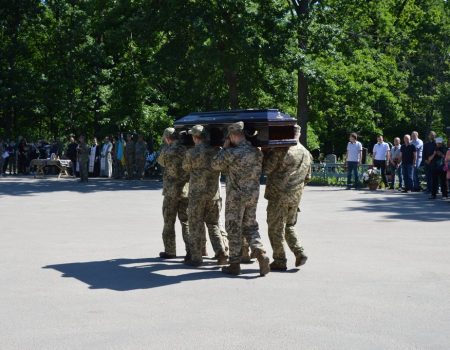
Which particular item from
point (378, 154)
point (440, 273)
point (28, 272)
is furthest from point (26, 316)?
point (378, 154)

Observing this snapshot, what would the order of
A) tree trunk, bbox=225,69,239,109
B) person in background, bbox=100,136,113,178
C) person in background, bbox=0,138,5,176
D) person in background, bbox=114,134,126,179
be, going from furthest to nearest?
person in background, bbox=0,138,5,176 < person in background, bbox=100,136,113,178 < person in background, bbox=114,134,126,179 < tree trunk, bbox=225,69,239,109

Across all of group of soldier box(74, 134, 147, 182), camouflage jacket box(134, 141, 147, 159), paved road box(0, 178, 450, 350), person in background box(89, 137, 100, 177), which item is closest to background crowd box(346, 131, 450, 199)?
paved road box(0, 178, 450, 350)

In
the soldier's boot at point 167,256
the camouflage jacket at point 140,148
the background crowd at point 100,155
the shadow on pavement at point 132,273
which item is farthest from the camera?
the background crowd at point 100,155

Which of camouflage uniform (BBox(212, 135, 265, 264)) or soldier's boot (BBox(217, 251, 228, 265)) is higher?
camouflage uniform (BBox(212, 135, 265, 264))

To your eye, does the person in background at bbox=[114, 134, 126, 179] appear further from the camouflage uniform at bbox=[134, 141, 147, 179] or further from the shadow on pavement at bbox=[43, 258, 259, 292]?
the shadow on pavement at bbox=[43, 258, 259, 292]

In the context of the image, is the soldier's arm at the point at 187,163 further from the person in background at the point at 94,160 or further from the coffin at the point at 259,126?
the person in background at the point at 94,160

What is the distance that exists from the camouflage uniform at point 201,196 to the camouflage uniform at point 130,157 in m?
23.4

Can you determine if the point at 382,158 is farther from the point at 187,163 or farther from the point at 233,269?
the point at 233,269

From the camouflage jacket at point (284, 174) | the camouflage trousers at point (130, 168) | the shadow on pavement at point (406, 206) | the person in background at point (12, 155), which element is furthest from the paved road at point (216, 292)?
the person in background at point (12, 155)

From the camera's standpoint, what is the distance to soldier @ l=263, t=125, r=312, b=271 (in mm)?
9977

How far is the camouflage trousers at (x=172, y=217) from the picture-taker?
11.0 meters

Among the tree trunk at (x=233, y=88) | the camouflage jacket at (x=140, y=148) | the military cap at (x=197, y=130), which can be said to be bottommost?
the military cap at (x=197, y=130)

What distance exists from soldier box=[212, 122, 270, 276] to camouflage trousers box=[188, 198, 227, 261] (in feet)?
2.39

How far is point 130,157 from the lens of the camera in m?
33.9
